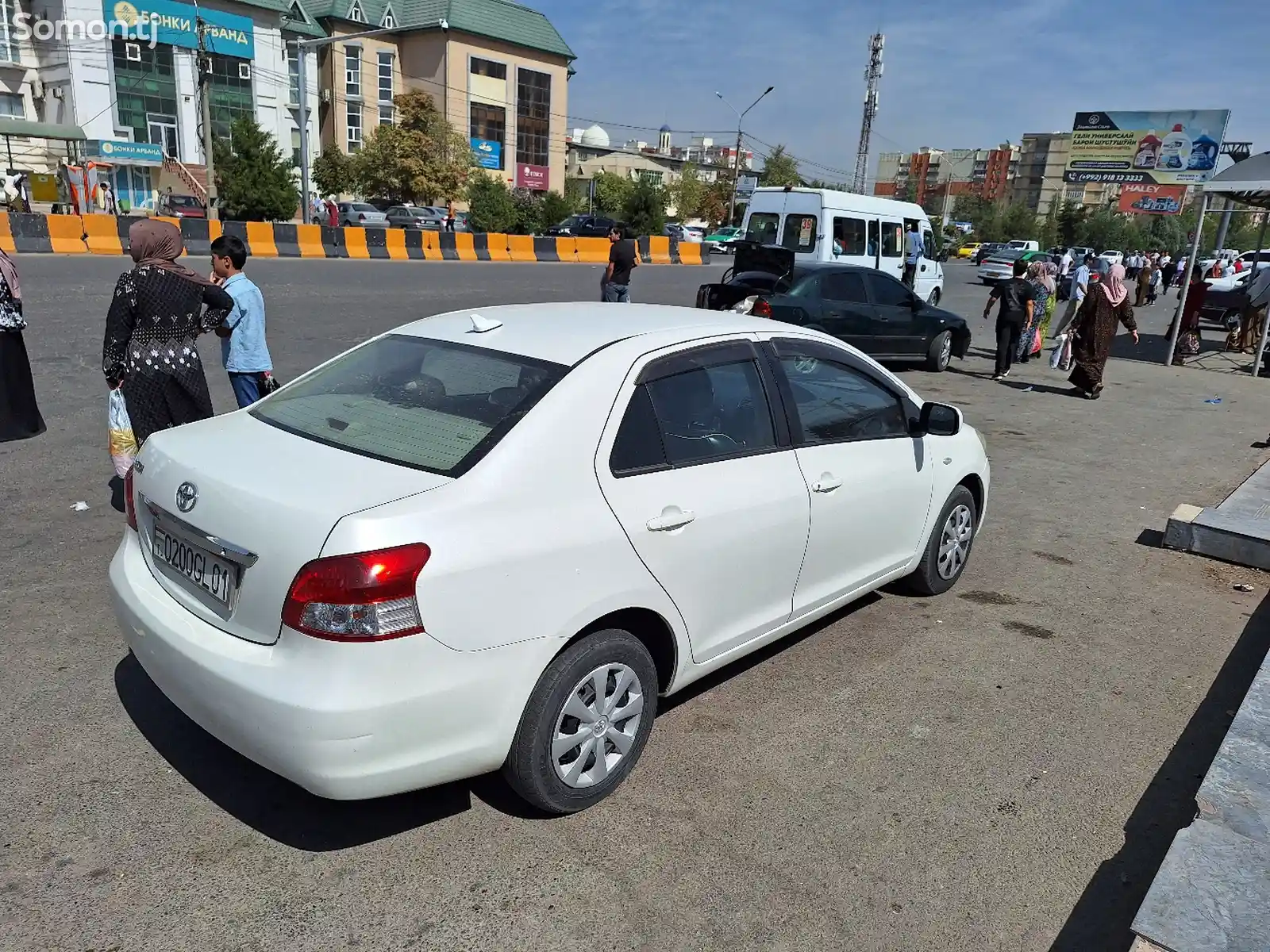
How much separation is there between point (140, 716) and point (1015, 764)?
3.34m

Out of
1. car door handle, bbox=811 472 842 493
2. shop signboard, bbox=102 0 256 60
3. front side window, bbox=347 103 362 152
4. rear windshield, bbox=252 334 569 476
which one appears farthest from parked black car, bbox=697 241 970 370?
front side window, bbox=347 103 362 152

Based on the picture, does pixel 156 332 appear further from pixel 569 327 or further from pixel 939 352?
pixel 939 352

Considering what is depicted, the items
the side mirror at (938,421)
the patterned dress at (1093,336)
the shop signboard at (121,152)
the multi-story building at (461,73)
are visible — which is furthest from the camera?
the multi-story building at (461,73)

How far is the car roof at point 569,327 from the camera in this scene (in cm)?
338

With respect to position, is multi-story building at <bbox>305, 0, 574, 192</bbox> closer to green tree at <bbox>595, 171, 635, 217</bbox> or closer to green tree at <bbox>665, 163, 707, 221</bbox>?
green tree at <bbox>595, 171, 635, 217</bbox>

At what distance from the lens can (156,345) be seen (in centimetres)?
495

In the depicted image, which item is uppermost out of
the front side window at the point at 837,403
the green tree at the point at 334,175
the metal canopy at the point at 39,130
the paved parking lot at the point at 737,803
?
the metal canopy at the point at 39,130

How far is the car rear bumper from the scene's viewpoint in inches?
98.8

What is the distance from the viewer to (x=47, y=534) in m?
5.25

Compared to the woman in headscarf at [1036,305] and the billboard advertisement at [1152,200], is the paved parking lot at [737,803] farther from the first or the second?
the billboard advertisement at [1152,200]

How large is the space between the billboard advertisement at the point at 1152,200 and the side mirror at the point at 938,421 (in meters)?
56.8

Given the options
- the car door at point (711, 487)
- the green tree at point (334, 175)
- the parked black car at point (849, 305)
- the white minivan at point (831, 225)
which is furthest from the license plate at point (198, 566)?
the green tree at point (334, 175)

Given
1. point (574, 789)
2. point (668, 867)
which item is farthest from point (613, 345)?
point (668, 867)

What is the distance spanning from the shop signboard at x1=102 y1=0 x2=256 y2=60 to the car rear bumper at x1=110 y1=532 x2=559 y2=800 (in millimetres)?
55667
